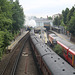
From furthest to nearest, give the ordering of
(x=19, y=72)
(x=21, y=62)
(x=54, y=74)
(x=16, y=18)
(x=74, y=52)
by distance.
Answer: (x=16, y=18)
(x=21, y=62)
(x=19, y=72)
(x=74, y=52)
(x=54, y=74)

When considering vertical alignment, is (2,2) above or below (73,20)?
above

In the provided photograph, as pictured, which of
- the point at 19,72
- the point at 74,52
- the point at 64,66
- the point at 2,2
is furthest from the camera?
the point at 2,2

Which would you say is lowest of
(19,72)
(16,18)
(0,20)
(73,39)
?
(19,72)

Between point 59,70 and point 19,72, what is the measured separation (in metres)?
9.20

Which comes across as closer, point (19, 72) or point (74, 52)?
point (74, 52)

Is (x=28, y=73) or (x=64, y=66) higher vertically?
(x=64, y=66)

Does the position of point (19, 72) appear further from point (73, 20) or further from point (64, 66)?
point (73, 20)

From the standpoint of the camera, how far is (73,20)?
3228 cm

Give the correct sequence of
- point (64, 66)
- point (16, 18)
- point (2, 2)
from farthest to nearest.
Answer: point (16, 18)
point (2, 2)
point (64, 66)

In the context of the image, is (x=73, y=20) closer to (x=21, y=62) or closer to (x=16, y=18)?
(x=16, y=18)

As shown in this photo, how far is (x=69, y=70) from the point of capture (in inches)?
304

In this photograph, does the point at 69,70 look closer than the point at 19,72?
Yes

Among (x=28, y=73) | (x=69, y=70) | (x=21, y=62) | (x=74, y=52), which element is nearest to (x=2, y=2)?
(x=21, y=62)

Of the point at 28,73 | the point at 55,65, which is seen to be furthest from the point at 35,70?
the point at 55,65
